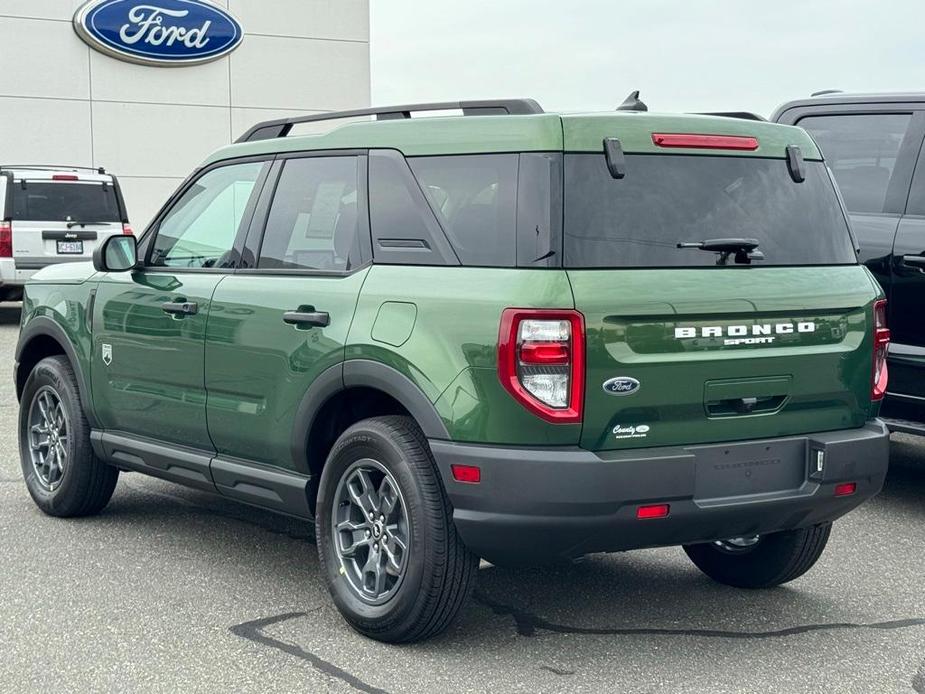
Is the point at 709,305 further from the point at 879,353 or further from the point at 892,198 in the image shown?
the point at 892,198

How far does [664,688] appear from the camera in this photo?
428 centimetres

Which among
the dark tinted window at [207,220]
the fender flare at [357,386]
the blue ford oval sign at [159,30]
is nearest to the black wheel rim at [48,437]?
the dark tinted window at [207,220]

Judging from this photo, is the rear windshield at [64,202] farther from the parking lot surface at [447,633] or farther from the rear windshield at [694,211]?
the rear windshield at [694,211]

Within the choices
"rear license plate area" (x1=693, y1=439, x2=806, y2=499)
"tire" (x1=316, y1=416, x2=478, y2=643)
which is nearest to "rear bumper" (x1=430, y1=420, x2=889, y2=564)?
"rear license plate area" (x1=693, y1=439, x2=806, y2=499)

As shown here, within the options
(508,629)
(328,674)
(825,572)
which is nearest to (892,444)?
(825,572)

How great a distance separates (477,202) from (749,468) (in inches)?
50.7

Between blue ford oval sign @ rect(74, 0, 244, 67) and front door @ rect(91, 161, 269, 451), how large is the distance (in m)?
20.3

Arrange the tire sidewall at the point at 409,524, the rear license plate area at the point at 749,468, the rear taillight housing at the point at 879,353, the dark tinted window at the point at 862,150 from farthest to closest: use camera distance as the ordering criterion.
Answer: the dark tinted window at the point at 862,150
the rear taillight housing at the point at 879,353
the tire sidewall at the point at 409,524
the rear license plate area at the point at 749,468

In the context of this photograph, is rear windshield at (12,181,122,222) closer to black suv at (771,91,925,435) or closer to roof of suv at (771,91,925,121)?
roof of suv at (771,91,925,121)

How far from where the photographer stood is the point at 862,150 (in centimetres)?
717

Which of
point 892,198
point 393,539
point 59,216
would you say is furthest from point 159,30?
point 393,539

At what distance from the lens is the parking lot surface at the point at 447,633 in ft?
14.3

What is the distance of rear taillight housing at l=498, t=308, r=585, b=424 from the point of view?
412cm

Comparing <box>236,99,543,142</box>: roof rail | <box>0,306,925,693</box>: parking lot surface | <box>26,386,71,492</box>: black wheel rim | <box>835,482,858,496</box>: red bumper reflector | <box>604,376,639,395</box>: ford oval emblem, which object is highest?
<box>236,99,543,142</box>: roof rail
